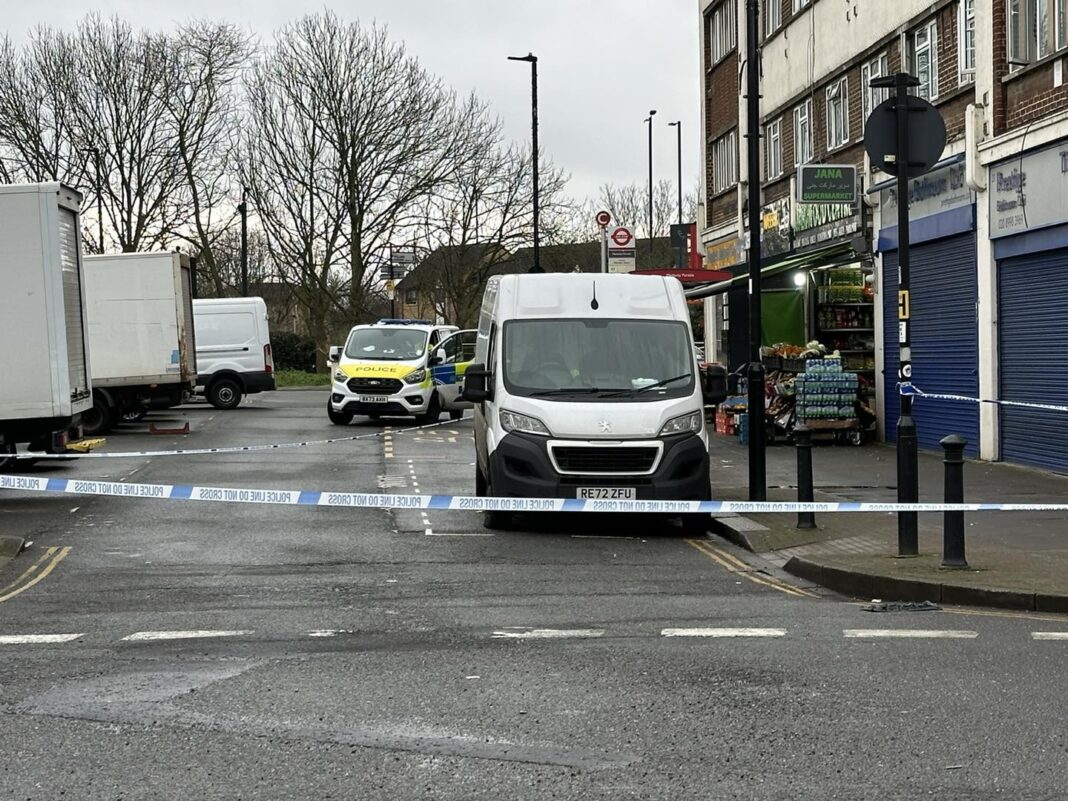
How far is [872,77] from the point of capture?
79.4 ft

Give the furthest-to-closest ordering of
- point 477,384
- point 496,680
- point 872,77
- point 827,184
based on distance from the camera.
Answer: point 872,77 < point 827,184 < point 477,384 < point 496,680

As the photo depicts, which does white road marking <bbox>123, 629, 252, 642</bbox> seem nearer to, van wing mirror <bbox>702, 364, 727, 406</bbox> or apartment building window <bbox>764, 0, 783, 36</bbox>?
van wing mirror <bbox>702, 364, 727, 406</bbox>

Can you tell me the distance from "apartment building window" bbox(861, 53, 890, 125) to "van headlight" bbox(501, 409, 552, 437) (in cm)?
1207

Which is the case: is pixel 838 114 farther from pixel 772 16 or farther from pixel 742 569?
pixel 742 569

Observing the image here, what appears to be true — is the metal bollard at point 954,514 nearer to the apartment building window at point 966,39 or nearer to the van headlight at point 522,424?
the van headlight at point 522,424

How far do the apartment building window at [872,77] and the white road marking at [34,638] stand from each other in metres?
17.8

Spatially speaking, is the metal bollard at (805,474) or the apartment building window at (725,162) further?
the apartment building window at (725,162)

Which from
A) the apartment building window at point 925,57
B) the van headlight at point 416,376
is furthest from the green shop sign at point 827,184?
the van headlight at point 416,376

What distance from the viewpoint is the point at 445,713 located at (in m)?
6.17

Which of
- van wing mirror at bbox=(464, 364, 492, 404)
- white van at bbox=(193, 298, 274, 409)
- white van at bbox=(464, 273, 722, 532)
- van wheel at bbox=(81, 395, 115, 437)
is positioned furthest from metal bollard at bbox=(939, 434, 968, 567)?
white van at bbox=(193, 298, 274, 409)

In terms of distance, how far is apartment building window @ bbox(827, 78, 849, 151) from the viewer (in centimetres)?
2553

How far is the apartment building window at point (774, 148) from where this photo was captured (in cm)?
2975

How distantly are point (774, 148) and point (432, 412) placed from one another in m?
8.39

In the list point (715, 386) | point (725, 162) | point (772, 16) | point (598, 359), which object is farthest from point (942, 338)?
point (725, 162)
